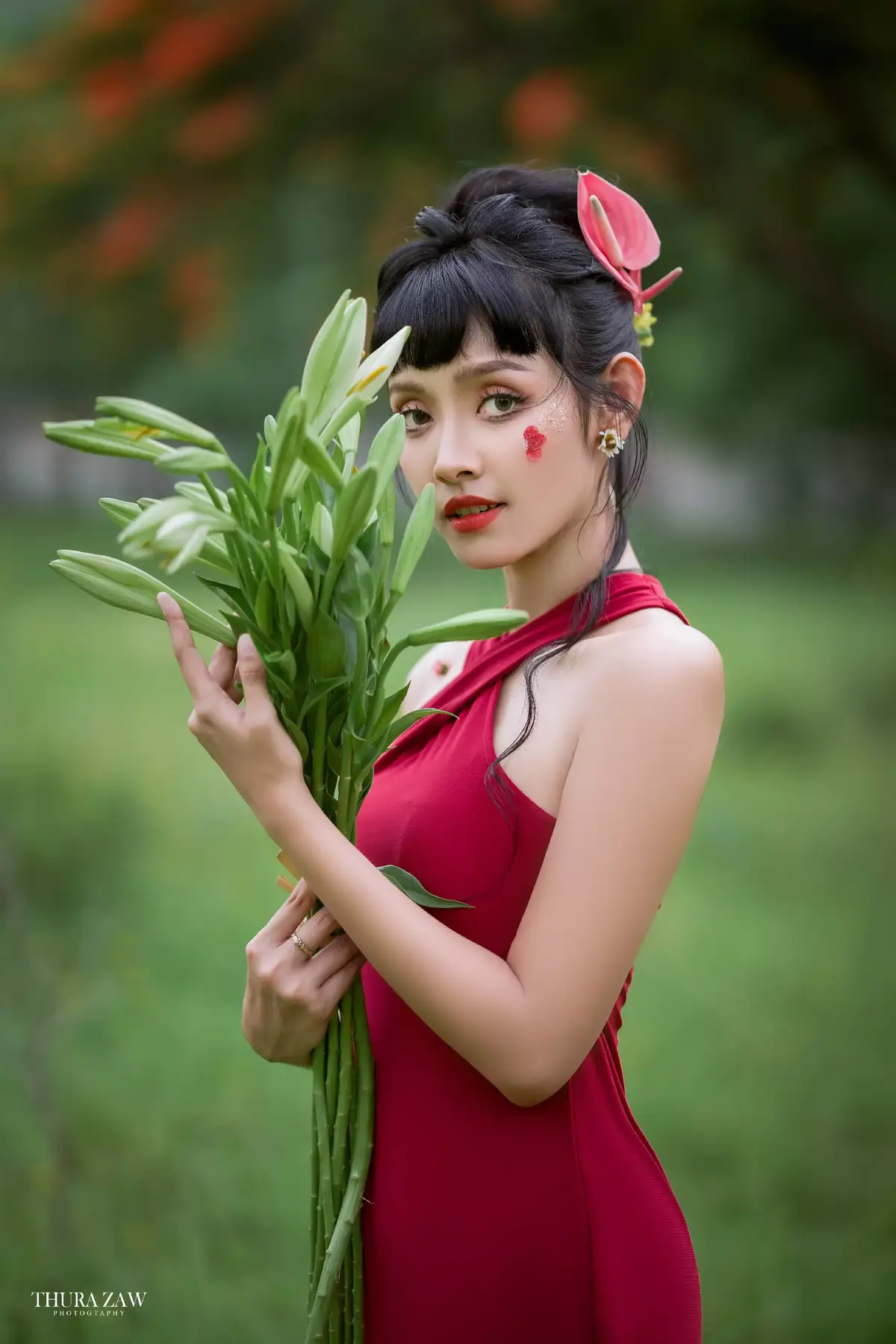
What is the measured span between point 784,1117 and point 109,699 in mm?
3193

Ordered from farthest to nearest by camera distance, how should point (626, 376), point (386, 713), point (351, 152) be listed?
1. point (351, 152)
2. point (626, 376)
3. point (386, 713)

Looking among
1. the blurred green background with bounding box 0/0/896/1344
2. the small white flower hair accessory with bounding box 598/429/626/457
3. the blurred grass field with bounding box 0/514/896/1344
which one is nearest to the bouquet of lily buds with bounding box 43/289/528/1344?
the small white flower hair accessory with bounding box 598/429/626/457

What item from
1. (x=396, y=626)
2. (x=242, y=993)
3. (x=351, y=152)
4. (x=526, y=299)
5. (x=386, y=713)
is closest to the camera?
(x=386, y=713)

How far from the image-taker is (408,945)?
1170 millimetres

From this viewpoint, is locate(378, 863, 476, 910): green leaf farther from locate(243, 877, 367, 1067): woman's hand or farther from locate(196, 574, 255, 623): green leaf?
locate(196, 574, 255, 623): green leaf

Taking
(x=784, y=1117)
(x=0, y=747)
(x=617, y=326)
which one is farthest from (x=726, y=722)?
(x=617, y=326)

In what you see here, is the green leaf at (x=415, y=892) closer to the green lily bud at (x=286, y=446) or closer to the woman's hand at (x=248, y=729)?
the woman's hand at (x=248, y=729)

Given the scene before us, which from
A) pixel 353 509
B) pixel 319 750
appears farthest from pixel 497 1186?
pixel 353 509

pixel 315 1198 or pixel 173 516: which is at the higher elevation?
pixel 173 516

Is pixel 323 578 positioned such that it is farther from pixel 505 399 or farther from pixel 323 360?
pixel 505 399

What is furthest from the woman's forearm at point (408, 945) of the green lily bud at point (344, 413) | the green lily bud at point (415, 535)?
the green lily bud at point (344, 413)

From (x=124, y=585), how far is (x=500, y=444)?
0.40m

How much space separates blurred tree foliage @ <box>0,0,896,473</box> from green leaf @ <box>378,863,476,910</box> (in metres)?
2.44

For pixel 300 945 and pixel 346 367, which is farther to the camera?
pixel 300 945
